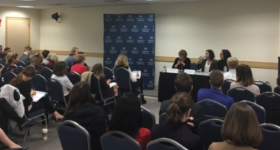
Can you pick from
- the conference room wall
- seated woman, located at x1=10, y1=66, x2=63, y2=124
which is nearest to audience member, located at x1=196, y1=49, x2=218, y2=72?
seated woman, located at x1=10, y1=66, x2=63, y2=124

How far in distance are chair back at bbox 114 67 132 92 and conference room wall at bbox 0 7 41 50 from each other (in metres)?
6.88

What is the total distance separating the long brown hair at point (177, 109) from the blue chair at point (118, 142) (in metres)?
0.32

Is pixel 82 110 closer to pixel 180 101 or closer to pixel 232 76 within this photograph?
pixel 180 101

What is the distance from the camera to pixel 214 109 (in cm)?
314

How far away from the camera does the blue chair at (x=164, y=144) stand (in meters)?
1.92

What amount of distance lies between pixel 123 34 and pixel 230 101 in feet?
22.2

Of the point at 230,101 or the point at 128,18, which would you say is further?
the point at 128,18

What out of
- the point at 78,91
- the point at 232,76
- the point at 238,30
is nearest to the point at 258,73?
the point at 238,30

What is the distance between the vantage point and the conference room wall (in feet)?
36.1

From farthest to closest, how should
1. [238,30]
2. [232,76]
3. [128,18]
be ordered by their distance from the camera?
[128,18], [238,30], [232,76]

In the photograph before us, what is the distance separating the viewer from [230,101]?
10.9 feet

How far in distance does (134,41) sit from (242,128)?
25.8 feet

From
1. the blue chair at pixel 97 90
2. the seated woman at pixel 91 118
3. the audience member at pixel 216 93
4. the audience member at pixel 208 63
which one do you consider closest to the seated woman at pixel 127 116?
the seated woman at pixel 91 118

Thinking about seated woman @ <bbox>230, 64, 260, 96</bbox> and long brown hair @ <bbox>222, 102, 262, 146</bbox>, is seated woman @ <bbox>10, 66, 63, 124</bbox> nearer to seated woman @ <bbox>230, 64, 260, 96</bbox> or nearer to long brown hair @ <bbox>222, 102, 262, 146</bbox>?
seated woman @ <bbox>230, 64, 260, 96</bbox>
